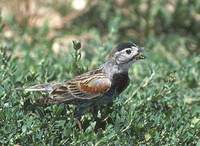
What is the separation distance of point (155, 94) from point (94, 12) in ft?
14.8

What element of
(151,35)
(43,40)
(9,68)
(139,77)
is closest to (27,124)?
(9,68)

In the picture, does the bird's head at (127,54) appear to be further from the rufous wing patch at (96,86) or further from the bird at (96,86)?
the rufous wing patch at (96,86)

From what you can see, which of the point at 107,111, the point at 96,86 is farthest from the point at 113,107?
the point at 96,86

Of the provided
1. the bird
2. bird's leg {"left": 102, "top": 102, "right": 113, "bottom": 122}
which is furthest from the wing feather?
bird's leg {"left": 102, "top": 102, "right": 113, "bottom": 122}

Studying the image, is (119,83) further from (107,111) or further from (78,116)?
(78,116)

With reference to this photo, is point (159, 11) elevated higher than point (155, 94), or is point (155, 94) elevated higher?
point (159, 11)

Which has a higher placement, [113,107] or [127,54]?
[127,54]

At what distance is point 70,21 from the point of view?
11242 mm

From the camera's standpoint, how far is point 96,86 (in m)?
6.41

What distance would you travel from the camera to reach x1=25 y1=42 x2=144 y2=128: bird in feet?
21.0

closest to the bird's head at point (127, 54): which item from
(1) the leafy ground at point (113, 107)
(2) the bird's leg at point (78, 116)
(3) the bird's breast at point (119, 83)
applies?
(3) the bird's breast at point (119, 83)

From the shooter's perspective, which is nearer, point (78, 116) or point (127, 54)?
point (78, 116)

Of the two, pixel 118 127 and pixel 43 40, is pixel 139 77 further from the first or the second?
pixel 118 127

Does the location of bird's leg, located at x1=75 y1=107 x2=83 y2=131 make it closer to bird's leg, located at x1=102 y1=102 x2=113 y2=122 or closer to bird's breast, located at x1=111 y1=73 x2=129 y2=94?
bird's leg, located at x1=102 y1=102 x2=113 y2=122
